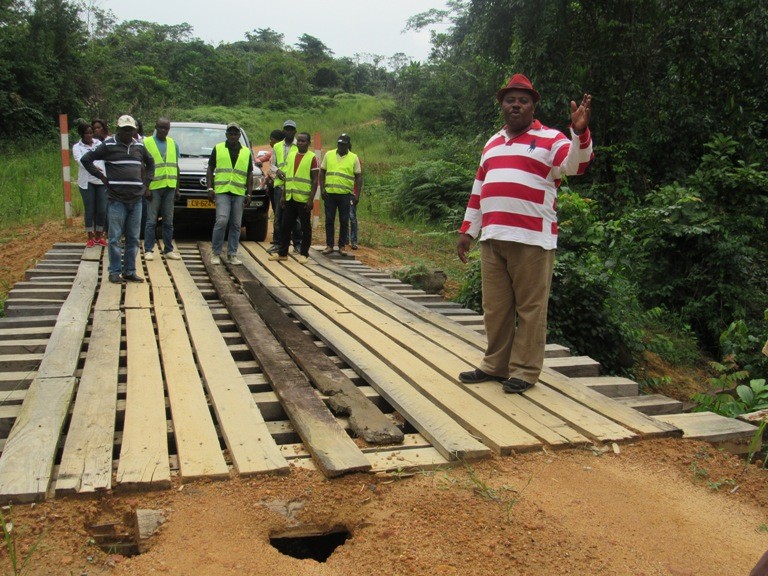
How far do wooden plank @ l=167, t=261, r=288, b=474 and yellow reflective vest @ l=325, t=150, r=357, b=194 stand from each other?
3788 millimetres

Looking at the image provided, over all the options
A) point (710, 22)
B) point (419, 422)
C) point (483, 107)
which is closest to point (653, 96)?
point (710, 22)

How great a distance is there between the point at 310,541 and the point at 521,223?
2144mm

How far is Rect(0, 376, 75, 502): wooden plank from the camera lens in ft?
9.32

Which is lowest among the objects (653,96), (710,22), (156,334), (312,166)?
(156,334)

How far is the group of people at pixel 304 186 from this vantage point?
8617mm

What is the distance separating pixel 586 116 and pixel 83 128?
7.24 m

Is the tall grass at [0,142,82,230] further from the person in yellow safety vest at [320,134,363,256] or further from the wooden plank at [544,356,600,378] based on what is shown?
the wooden plank at [544,356,600,378]

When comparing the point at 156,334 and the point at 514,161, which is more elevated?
the point at 514,161

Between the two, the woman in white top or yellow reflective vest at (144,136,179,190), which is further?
the woman in white top

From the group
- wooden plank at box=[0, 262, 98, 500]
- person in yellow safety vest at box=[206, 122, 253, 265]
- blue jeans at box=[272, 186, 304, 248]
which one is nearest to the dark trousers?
blue jeans at box=[272, 186, 304, 248]

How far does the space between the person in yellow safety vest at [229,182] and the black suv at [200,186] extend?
128 cm

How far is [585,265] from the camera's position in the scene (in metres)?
7.13

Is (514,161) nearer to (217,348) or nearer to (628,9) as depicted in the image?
(217,348)

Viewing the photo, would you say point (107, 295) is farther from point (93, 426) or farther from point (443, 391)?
point (443, 391)
